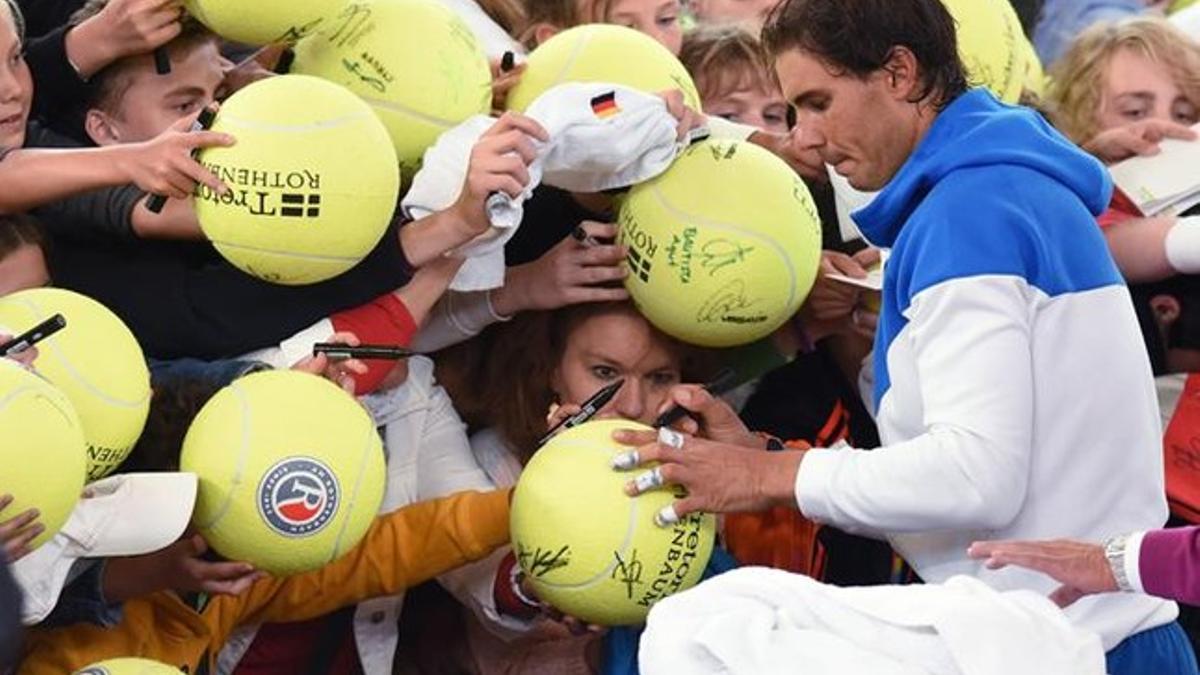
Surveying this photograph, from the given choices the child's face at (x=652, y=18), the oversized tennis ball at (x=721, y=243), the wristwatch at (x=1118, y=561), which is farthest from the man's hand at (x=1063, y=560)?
the child's face at (x=652, y=18)

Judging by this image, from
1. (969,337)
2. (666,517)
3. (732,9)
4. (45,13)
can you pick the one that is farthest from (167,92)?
(732,9)

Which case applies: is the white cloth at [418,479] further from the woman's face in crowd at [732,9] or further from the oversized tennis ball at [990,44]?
the woman's face in crowd at [732,9]

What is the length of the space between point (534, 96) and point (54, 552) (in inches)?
43.2

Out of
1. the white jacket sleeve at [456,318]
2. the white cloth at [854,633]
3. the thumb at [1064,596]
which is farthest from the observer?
the white jacket sleeve at [456,318]

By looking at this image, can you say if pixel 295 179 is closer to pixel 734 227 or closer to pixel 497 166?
pixel 497 166

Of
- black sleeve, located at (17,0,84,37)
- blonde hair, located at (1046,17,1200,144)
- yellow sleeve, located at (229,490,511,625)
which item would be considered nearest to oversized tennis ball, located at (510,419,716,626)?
yellow sleeve, located at (229,490,511,625)

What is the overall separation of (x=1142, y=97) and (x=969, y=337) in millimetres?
1514

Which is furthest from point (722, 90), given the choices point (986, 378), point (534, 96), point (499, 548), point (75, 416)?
point (75, 416)

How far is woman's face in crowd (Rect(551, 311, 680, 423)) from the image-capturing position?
11.4 feet

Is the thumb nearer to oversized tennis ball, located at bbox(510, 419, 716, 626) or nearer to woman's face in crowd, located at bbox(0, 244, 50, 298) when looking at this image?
oversized tennis ball, located at bbox(510, 419, 716, 626)

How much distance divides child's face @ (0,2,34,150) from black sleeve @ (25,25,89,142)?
0.16 metres

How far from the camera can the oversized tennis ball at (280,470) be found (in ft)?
9.51

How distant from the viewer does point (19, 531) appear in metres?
2.59

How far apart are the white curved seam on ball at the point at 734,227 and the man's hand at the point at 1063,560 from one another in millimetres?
785
